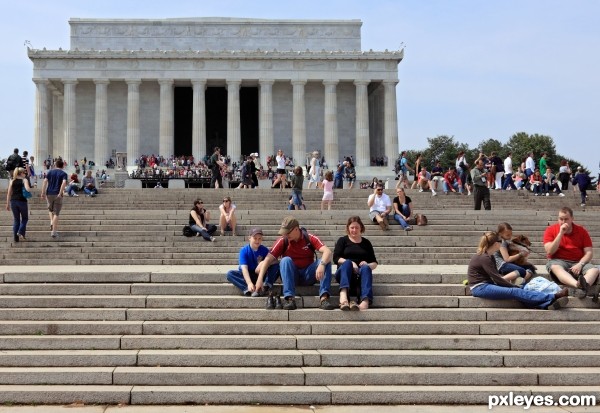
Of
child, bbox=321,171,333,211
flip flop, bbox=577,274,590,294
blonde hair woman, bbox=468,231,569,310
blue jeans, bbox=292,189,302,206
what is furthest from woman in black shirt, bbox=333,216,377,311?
child, bbox=321,171,333,211

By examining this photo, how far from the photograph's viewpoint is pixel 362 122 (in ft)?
213

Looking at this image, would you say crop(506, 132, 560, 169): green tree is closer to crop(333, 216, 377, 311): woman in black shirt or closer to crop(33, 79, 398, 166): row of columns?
crop(33, 79, 398, 166): row of columns

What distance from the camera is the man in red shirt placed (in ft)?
40.0

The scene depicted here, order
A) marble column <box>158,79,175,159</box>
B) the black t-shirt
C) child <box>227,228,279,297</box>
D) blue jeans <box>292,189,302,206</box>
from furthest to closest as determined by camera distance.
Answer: marble column <box>158,79,175,159</box> < blue jeans <box>292,189,302,206</box> < the black t-shirt < child <box>227,228,279,297</box>

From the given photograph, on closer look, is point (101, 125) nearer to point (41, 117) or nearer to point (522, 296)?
point (41, 117)

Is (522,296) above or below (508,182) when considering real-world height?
below

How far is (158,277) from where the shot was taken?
13.2 metres

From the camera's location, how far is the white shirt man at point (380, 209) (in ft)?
69.1

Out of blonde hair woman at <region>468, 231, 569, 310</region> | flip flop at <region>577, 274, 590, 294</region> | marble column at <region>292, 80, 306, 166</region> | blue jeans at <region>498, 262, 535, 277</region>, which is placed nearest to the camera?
blonde hair woman at <region>468, 231, 569, 310</region>

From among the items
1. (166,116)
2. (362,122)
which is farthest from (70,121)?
(362,122)

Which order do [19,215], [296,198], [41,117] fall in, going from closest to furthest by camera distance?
[19,215]
[296,198]
[41,117]

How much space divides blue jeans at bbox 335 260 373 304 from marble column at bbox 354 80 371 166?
52.0 meters

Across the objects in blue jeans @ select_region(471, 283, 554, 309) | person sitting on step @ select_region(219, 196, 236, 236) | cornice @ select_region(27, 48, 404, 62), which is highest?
cornice @ select_region(27, 48, 404, 62)

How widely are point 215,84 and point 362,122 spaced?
43.6 feet
